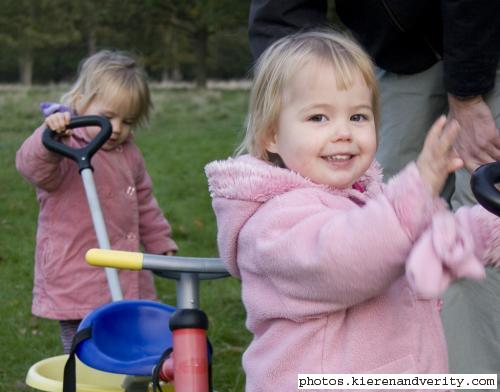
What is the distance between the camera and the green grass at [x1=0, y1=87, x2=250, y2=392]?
16.9 ft

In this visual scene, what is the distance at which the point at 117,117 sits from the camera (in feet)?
14.3

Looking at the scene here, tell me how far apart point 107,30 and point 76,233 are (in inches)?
1433

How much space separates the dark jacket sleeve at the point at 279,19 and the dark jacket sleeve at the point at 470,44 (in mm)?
371

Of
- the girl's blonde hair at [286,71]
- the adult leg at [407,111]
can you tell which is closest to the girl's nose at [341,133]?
the girl's blonde hair at [286,71]

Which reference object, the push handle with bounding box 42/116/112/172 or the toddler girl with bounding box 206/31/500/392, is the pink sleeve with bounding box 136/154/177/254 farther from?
the toddler girl with bounding box 206/31/500/392

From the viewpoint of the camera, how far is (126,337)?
276 centimetres

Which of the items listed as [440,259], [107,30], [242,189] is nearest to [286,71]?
[242,189]

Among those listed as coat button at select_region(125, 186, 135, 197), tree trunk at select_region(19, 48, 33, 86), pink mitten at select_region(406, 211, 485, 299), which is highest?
pink mitten at select_region(406, 211, 485, 299)

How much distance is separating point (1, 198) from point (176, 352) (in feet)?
24.3

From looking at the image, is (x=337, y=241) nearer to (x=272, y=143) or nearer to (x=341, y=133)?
(x=341, y=133)

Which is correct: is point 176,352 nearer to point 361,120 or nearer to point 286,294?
point 286,294

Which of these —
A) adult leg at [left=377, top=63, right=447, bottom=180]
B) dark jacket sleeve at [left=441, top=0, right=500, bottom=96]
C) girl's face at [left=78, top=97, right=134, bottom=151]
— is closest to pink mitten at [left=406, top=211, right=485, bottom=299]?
dark jacket sleeve at [left=441, top=0, right=500, bottom=96]

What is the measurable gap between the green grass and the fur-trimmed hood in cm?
196

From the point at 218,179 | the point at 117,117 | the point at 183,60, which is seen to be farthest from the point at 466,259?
the point at 183,60
